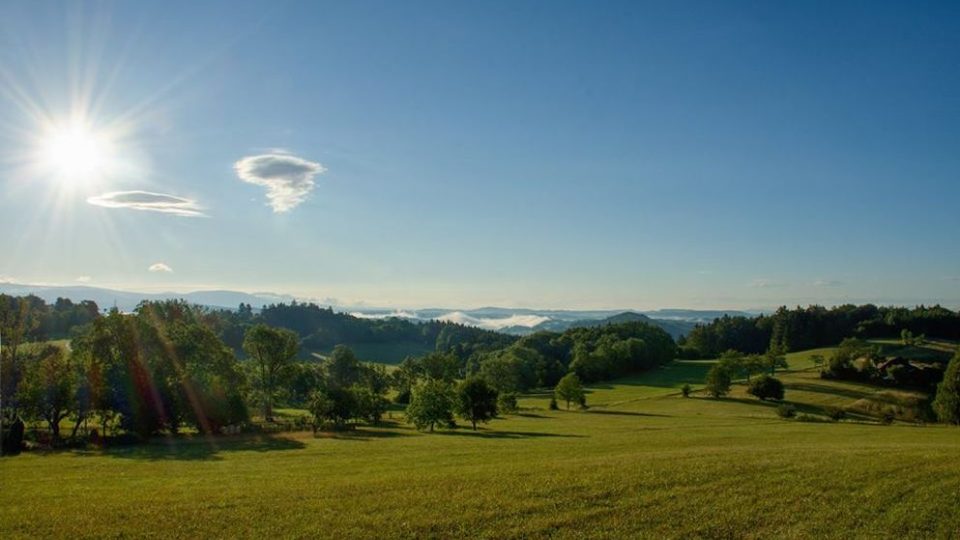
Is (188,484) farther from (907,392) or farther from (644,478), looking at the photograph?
(907,392)

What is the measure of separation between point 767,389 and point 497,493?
81.3 m

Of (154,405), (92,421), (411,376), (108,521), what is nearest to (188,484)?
(108,521)

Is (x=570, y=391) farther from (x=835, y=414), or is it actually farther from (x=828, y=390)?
(x=828, y=390)

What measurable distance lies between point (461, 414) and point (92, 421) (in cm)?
4177

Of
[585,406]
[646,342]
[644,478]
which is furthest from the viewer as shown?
[646,342]

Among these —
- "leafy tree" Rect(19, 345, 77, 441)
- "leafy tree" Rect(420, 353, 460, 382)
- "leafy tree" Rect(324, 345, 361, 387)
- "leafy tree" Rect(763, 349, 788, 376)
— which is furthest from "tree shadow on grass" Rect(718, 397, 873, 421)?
"leafy tree" Rect(19, 345, 77, 441)

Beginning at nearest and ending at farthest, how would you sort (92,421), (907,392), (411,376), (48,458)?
(48,458) < (92,421) < (907,392) < (411,376)

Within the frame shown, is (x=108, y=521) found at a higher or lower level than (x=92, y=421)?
higher

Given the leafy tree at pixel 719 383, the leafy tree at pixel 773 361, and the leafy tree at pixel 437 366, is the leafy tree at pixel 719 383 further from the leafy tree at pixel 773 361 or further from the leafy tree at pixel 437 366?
the leafy tree at pixel 437 366

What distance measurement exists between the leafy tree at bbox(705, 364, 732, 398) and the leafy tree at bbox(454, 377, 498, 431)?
156ft

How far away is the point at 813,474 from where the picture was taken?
85.2 ft

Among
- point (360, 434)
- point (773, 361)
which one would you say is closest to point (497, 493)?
point (360, 434)

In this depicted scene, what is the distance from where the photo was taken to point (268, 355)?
83562 millimetres

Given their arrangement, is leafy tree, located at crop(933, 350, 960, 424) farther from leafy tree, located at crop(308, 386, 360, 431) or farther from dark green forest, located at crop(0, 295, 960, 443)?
leafy tree, located at crop(308, 386, 360, 431)
